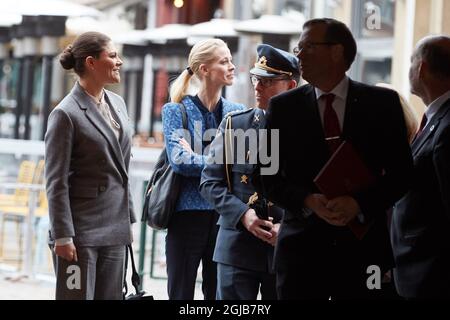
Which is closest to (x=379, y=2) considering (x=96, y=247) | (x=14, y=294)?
(x=14, y=294)

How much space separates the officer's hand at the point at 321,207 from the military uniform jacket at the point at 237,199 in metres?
0.68

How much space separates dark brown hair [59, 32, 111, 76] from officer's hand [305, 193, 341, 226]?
47.7 inches

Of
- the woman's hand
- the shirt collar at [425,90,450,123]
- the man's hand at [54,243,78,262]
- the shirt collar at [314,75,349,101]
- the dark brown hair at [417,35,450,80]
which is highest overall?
the dark brown hair at [417,35,450,80]

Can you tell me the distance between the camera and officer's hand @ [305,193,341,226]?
3598mm

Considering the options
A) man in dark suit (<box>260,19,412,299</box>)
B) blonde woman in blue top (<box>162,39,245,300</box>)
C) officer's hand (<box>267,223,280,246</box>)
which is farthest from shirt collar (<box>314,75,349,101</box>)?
blonde woman in blue top (<box>162,39,245,300</box>)

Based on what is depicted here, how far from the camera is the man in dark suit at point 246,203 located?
4.32 meters

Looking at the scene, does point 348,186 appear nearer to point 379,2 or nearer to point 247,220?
point 247,220

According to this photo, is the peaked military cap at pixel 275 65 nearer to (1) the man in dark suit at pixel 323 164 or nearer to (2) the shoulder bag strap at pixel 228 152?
(2) the shoulder bag strap at pixel 228 152

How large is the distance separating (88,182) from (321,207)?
1.11 metres

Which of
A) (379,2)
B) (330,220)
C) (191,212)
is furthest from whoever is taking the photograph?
(379,2)

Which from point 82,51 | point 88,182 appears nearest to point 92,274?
point 88,182

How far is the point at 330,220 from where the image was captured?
11.8 ft

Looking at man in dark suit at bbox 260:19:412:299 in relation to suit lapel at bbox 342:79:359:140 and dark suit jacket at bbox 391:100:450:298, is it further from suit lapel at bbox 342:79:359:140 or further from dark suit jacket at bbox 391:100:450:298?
dark suit jacket at bbox 391:100:450:298
